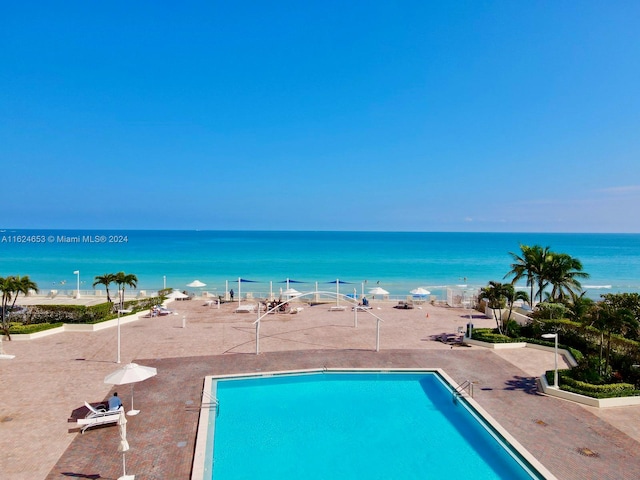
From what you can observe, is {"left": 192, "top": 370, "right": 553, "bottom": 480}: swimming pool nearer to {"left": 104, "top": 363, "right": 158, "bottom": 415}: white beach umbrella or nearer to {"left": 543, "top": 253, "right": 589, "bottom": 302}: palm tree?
{"left": 104, "top": 363, "right": 158, "bottom": 415}: white beach umbrella

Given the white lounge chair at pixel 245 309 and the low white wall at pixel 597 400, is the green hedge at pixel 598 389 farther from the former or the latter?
the white lounge chair at pixel 245 309

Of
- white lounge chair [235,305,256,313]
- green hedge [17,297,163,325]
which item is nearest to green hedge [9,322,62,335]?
green hedge [17,297,163,325]

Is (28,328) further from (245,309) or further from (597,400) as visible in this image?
(597,400)

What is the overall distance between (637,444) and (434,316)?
1634 centimetres

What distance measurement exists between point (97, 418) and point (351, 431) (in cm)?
663

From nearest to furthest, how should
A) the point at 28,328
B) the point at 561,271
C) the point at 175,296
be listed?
1. the point at 28,328
2. the point at 561,271
3. the point at 175,296

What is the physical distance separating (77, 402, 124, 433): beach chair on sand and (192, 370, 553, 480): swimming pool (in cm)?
237

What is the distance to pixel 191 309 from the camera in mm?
27422

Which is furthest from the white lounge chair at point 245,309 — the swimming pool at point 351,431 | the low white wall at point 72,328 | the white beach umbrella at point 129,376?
the white beach umbrella at point 129,376

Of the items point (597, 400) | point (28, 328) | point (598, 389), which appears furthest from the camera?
point (28, 328)

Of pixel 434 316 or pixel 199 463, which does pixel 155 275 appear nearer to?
Answer: pixel 434 316

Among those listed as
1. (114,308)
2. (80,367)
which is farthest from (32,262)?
(80,367)

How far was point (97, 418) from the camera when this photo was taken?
32.6 feet

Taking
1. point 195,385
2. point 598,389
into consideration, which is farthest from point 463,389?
point 195,385
